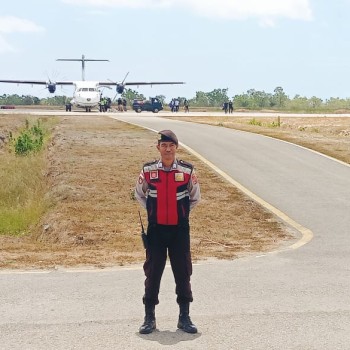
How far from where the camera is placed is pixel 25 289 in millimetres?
7340

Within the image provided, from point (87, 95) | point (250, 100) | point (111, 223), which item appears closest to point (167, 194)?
point (111, 223)

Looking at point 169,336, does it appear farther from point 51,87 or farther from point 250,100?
point 250,100

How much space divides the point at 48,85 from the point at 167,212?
7608 centimetres

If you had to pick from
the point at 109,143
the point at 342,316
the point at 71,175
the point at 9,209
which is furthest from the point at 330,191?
the point at 109,143

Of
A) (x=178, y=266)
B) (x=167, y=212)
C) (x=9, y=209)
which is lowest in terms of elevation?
(x=9, y=209)

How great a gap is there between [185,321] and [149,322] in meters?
0.32

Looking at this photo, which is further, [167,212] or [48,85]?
[48,85]

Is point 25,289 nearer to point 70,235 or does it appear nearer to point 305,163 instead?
point 70,235

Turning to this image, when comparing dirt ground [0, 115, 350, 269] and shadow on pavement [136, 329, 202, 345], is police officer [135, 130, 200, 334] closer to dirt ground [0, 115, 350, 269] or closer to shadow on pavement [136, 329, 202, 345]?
shadow on pavement [136, 329, 202, 345]

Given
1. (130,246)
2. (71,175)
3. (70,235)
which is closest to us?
(130,246)

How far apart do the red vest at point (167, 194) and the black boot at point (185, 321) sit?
79 centimetres

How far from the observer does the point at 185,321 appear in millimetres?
6016

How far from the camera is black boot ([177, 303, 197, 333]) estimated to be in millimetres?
5950

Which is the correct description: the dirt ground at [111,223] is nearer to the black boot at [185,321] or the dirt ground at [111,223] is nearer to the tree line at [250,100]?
the black boot at [185,321]
